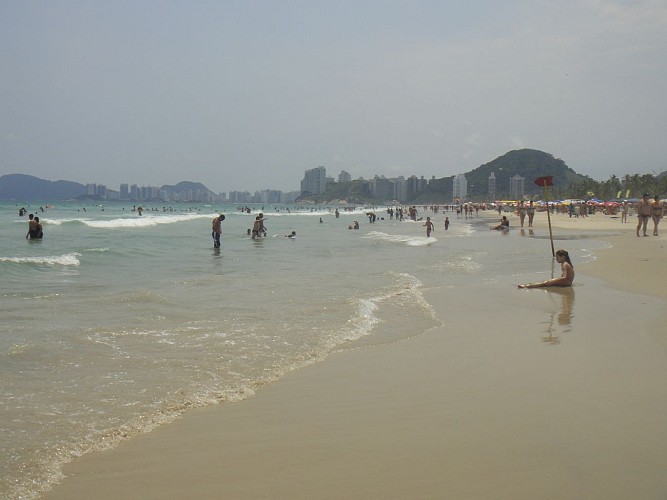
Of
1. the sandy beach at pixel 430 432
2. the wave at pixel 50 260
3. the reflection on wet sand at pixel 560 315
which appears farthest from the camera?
the wave at pixel 50 260

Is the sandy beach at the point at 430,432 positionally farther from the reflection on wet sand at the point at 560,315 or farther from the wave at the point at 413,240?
the wave at the point at 413,240

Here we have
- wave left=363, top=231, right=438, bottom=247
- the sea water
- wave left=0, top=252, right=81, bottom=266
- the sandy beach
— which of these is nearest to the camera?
the sandy beach

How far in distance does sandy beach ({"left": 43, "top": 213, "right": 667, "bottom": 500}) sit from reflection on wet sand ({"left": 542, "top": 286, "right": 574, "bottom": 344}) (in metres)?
0.19

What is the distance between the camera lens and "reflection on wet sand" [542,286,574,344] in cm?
728

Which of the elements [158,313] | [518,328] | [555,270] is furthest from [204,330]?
[555,270]

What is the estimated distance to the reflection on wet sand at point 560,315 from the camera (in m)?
7.28

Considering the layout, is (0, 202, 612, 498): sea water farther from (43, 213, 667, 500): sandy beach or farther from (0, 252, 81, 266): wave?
(43, 213, 667, 500): sandy beach

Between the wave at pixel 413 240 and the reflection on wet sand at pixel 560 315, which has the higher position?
the reflection on wet sand at pixel 560 315

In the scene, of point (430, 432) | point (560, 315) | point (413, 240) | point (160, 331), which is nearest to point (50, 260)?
point (160, 331)

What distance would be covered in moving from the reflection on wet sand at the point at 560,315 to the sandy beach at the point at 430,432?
7.4 inches

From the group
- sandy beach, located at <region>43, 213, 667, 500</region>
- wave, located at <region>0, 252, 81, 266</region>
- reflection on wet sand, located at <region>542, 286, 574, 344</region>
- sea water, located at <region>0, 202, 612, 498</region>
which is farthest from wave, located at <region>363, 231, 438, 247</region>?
sandy beach, located at <region>43, 213, 667, 500</region>

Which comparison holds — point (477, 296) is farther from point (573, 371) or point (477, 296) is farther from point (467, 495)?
point (467, 495)

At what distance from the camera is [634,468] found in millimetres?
3447

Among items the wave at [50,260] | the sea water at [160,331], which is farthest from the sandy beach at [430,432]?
the wave at [50,260]
